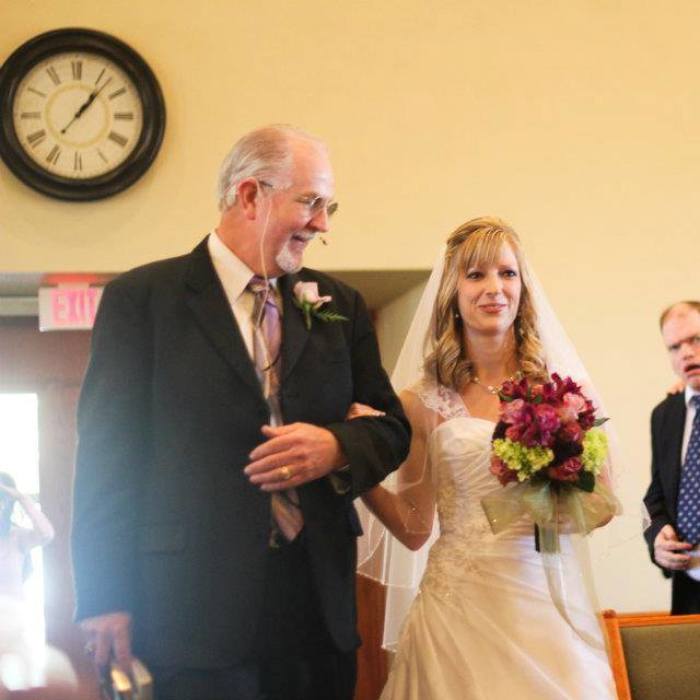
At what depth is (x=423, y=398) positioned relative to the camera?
10.8 feet

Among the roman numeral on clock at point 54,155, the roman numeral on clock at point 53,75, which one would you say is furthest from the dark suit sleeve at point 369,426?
the roman numeral on clock at point 53,75

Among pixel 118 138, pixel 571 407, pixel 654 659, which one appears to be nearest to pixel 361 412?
pixel 571 407

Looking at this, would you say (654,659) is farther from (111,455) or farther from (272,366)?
(111,455)

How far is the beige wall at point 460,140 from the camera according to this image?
192 inches

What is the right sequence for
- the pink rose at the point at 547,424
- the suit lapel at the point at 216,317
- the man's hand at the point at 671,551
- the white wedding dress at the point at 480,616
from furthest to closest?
the man's hand at the point at 671,551 < the white wedding dress at the point at 480,616 < the pink rose at the point at 547,424 < the suit lapel at the point at 216,317

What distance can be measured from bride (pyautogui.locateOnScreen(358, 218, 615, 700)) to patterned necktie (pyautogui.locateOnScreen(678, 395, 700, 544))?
0.94 m

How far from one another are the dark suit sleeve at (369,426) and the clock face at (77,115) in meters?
2.34

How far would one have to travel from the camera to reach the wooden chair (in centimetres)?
328

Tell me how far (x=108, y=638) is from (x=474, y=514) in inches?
44.6

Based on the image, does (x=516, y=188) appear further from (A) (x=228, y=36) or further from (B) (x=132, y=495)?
(B) (x=132, y=495)

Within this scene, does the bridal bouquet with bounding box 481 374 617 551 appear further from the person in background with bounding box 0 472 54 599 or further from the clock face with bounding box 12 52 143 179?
the clock face with bounding box 12 52 143 179

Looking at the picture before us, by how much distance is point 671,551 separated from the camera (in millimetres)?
3986

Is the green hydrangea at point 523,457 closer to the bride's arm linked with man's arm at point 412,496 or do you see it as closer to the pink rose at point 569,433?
the pink rose at point 569,433

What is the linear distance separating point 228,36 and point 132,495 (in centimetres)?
299
